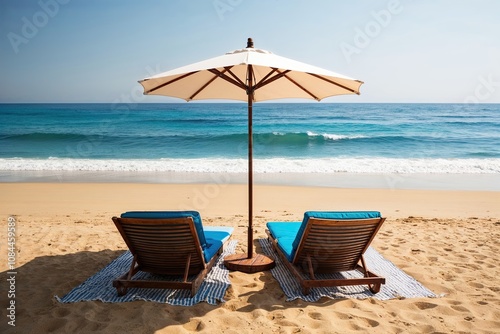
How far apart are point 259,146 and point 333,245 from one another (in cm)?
1959

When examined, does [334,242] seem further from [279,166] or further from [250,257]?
[279,166]

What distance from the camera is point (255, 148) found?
880 inches

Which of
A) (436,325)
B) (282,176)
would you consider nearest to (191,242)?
(436,325)

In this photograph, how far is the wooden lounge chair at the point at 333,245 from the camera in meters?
3.81

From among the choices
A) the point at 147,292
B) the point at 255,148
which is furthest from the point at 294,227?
the point at 255,148

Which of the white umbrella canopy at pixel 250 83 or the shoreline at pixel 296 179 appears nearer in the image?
the white umbrella canopy at pixel 250 83

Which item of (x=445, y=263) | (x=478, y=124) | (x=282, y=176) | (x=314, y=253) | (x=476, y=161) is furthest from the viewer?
(x=478, y=124)

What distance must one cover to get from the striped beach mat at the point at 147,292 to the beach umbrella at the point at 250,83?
0.48 m

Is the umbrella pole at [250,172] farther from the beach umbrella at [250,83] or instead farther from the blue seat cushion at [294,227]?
the blue seat cushion at [294,227]

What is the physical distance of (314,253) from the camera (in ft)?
13.3

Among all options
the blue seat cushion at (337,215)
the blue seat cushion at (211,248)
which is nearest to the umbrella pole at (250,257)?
the blue seat cushion at (211,248)

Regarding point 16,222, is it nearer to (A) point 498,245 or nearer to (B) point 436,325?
(B) point 436,325

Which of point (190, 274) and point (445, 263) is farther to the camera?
point (445, 263)

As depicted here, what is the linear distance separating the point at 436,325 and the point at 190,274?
2536 millimetres
